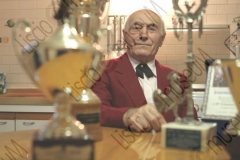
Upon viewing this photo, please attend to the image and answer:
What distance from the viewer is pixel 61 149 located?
0.55 metres

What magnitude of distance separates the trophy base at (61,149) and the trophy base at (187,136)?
0.34 meters

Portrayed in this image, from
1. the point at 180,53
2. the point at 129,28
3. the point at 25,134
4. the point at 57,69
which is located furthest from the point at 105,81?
the point at 180,53

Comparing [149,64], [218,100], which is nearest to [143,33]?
[149,64]

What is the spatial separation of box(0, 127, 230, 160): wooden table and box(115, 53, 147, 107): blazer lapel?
49 centimetres

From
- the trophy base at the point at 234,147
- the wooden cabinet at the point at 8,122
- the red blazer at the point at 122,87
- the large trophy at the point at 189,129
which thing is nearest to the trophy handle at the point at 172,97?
the large trophy at the point at 189,129

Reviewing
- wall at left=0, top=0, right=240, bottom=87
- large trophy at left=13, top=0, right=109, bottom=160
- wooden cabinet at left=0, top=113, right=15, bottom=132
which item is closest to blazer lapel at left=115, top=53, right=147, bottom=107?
large trophy at left=13, top=0, right=109, bottom=160

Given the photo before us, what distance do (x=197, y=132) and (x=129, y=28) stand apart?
1032 mm

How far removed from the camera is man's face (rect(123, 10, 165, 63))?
1.75m

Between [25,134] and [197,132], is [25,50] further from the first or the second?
[25,134]

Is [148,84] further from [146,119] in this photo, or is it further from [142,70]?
[146,119]

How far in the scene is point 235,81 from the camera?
767 millimetres

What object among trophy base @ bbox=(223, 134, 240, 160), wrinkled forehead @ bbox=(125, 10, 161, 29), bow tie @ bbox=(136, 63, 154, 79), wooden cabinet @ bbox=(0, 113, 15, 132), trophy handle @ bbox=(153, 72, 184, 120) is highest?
wrinkled forehead @ bbox=(125, 10, 161, 29)

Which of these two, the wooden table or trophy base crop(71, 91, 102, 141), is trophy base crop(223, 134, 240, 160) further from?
trophy base crop(71, 91, 102, 141)

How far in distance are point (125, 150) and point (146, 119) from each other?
0.34 m
